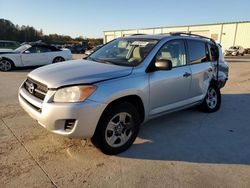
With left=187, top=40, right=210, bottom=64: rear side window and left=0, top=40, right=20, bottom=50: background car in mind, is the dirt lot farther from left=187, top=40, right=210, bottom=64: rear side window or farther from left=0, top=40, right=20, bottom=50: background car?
left=0, top=40, right=20, bottom=50: background car

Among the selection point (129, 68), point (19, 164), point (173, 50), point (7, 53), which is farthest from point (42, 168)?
point (7, 53)

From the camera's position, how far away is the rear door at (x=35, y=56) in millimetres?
12852

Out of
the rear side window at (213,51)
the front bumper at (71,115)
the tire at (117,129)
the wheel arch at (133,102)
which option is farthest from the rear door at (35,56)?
the tire at (117,129)

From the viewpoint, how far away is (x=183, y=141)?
4184 millimetres

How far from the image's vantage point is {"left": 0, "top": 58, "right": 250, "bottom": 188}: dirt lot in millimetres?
3016

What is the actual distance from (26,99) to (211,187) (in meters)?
2.76

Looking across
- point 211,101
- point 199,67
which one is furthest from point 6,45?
point 199,67

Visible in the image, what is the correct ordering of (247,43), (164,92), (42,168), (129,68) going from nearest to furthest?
1. (42,168)
2. (129,68)
3. (164,92)
4. (247,43)

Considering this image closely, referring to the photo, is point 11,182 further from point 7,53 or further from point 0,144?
point 7,53

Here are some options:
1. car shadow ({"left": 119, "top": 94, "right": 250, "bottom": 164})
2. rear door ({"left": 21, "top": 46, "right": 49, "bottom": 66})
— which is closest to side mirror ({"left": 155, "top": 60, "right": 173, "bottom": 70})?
car shadow ({"left": 119, "top": 94, "right": 250, "bottom": 164})

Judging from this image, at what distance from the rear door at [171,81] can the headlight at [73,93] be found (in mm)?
1119

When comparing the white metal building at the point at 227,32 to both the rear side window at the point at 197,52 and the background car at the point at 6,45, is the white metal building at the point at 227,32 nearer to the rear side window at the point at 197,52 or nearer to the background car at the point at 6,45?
the background car at the point at 6,45

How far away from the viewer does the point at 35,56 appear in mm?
13086

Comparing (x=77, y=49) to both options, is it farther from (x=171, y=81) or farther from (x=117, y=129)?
(x=117, y=129)
